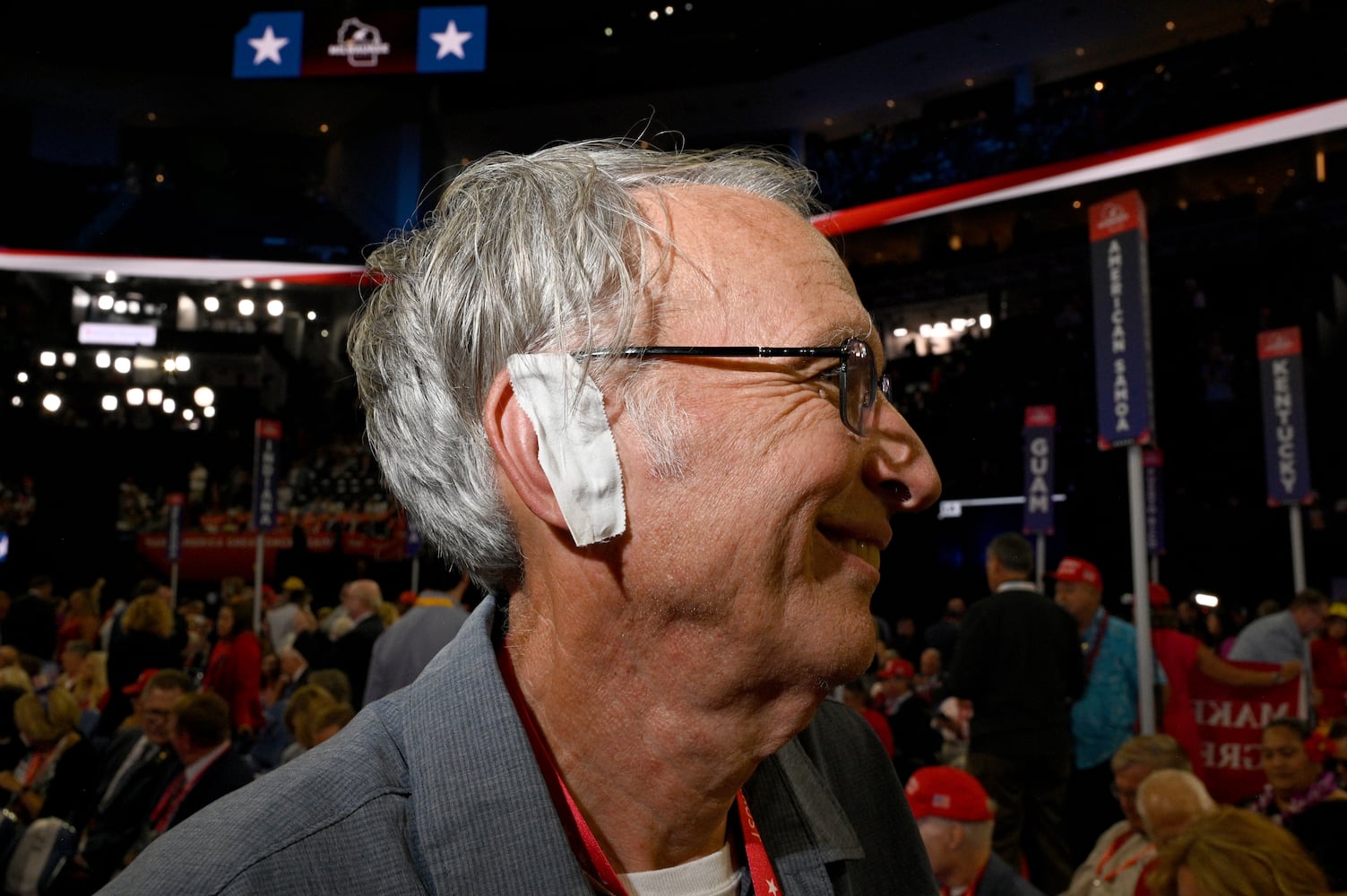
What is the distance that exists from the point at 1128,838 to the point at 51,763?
4228mm

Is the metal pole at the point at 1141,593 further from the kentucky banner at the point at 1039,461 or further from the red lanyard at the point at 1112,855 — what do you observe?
the kentucky banner at the point at 1039,461

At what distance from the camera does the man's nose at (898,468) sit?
2.95 feet

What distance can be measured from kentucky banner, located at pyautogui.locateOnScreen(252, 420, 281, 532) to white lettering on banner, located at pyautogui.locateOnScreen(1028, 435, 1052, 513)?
6.54 meters

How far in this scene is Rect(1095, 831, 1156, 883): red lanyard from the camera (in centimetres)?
295

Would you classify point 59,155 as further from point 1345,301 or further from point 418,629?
point 1345,301

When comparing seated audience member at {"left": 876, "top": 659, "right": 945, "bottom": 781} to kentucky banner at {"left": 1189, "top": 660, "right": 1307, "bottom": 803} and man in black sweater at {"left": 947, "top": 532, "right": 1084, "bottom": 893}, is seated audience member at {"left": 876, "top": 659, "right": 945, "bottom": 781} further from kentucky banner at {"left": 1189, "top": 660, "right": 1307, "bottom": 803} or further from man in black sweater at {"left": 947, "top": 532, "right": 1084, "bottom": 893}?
kentucky banner at {"left": 1189, "top": 660, "right": 1307, "bottom": 803}

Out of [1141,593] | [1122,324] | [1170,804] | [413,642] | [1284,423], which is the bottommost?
[1170,804]

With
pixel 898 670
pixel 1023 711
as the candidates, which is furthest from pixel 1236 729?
pixel 898 670

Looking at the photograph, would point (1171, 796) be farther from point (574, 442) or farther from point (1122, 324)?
point (574, 442)

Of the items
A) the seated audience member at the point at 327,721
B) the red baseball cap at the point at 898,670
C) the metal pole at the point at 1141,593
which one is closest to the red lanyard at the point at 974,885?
the metal pole at the point at 1141,593

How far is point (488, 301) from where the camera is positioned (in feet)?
2.92

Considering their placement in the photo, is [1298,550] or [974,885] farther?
[1298,550]

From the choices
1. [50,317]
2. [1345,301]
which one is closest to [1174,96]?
[1345,301]

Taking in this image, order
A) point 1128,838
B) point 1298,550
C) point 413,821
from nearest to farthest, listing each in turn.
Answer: point 413,821 → point 1128,838 → point 1298,550
